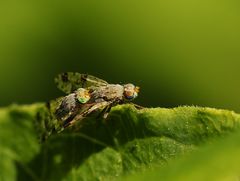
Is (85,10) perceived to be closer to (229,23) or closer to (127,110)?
(229,23)

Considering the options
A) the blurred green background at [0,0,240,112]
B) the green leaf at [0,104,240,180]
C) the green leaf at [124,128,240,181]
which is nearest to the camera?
the green leaf at [124,128,240,181]

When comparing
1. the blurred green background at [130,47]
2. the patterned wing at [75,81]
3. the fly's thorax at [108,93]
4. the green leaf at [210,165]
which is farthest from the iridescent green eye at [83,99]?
the green leaf at [210,165]

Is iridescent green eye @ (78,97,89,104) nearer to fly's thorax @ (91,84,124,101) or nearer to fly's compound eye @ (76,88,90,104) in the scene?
fly's compound eye @ (76,88,90,104)

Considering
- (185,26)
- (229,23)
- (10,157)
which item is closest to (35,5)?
(185,26)

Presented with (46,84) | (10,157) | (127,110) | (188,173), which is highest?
(46,84)

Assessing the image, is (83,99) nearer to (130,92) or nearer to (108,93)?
(108,93)

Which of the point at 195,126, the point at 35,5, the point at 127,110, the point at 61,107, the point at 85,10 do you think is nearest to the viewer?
the point at 195,126

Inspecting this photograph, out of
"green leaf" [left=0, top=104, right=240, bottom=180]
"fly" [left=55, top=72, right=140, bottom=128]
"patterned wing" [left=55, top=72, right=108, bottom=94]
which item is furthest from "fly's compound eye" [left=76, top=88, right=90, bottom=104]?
"green leaf" [left=0, top=104, right=240, bottom=180]

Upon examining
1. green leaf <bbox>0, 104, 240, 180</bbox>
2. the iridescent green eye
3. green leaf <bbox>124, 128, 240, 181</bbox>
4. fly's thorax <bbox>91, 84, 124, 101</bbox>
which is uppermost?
fly's thorax <bbox>91, 84, 124, 101</bbox>
